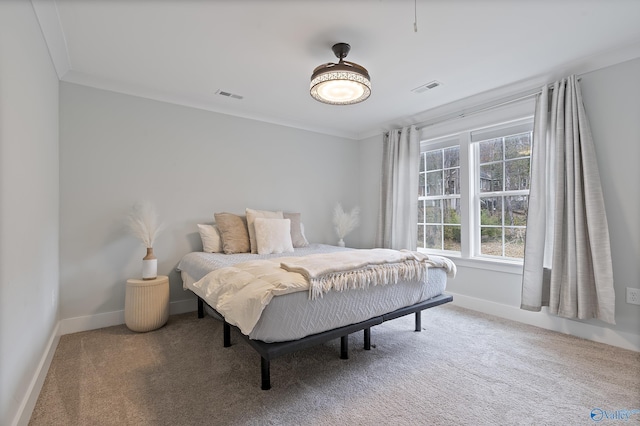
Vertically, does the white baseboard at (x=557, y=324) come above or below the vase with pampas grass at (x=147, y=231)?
below

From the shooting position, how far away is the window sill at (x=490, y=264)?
303 cm

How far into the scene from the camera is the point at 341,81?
2205mm

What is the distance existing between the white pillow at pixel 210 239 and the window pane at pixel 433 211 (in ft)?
9.22

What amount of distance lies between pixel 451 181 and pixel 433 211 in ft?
1.56

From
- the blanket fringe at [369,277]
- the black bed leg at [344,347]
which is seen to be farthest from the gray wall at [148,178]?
the blanket fringe at [369,277]

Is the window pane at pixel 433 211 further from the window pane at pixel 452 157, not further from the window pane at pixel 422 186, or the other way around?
the window pane at pixel 452 157

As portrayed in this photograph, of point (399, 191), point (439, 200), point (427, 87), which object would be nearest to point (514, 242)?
point (439, 200)

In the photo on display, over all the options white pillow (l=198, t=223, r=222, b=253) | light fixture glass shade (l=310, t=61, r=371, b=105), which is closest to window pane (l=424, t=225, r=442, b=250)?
light fixture glass shade (l=310, t=61, r=371, b=105)

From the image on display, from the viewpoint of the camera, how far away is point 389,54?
244 cm

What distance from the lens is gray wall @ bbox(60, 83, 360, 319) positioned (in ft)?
9.02

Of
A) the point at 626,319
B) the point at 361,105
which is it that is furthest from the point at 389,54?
the point at 626,319

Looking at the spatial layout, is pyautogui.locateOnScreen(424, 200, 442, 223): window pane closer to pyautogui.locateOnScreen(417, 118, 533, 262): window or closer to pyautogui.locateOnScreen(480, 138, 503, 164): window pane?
pyautogui.locateOnScreen(417, 118, 533, 262): window

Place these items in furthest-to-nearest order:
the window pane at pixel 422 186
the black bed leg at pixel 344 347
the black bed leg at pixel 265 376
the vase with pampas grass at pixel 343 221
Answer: the vase with pampas grass at pixel 343 221 → the window pane at pixel 422 186 → the black bed leg at pixel 344 347 → the black bed leg at pixel 265 376

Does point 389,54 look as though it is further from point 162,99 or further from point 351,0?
point 162,99
